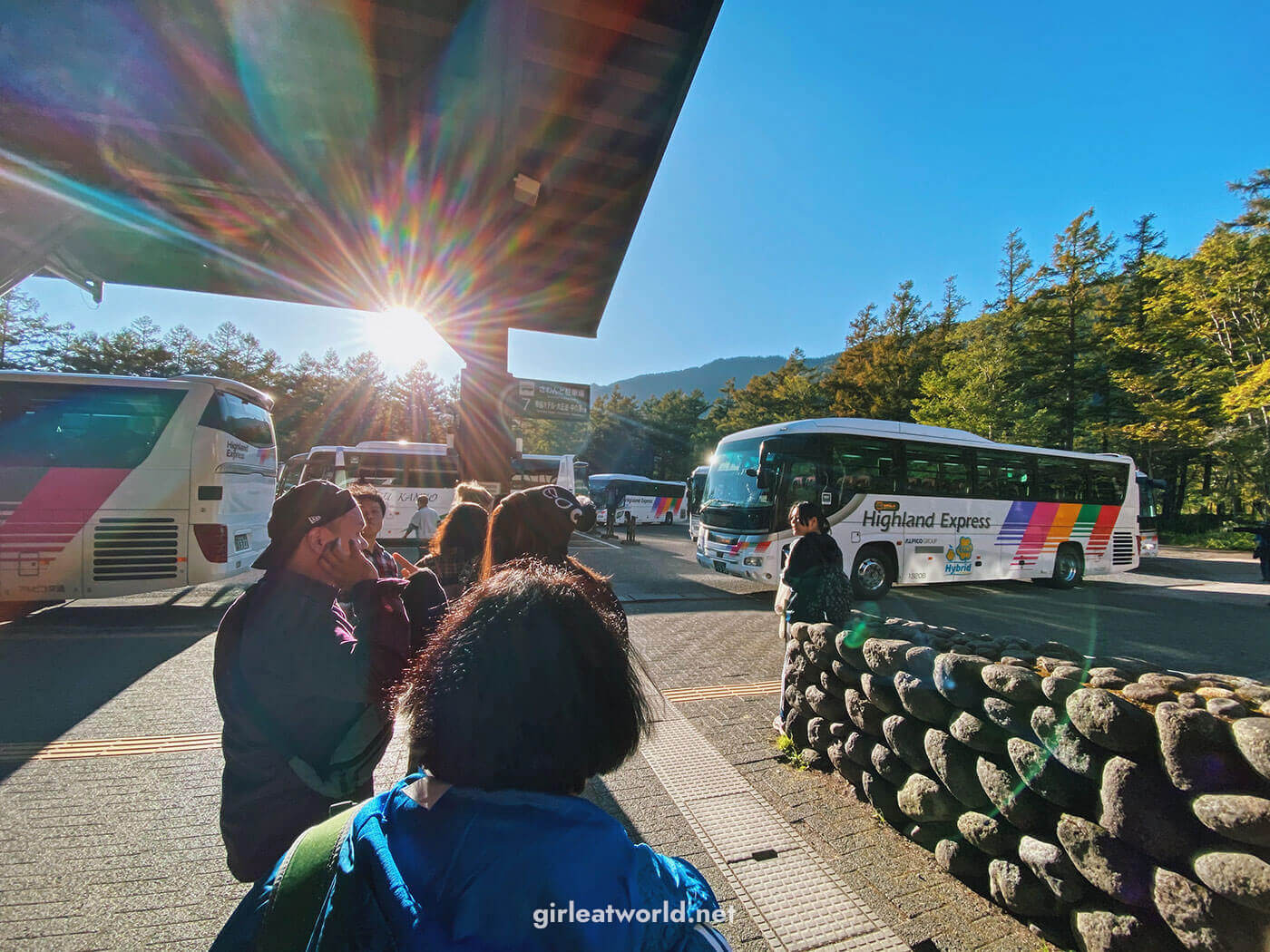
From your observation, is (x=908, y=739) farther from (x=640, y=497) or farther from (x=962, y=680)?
(x=640, y=497)

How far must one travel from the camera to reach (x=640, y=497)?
102 ft

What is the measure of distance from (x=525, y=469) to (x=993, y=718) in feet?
65.3

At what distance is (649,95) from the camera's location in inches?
190

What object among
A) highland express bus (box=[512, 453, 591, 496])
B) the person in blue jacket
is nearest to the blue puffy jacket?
the person in blue jacket

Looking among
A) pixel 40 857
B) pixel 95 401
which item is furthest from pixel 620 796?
pixel 95 401

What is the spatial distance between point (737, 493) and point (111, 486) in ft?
29.0

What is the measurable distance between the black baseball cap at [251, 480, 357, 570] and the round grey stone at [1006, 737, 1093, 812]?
2750 millimetres

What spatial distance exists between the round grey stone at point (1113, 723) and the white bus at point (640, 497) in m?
25.1

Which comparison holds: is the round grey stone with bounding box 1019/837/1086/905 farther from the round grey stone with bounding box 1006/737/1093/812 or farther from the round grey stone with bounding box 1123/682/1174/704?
the round grey stone with bounding box 1123/682/1174/704

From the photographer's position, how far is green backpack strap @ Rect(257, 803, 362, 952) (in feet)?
2.59

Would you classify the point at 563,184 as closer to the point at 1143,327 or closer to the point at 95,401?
the point at 95,401

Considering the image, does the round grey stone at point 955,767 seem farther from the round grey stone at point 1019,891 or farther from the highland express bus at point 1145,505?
the highland express bus at point 1145,505

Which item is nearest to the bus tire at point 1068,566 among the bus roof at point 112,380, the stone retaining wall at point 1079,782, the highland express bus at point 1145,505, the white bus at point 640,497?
the highland express bus at point 1145,505

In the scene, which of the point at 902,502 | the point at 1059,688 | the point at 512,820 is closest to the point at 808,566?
the point at 1059,688
